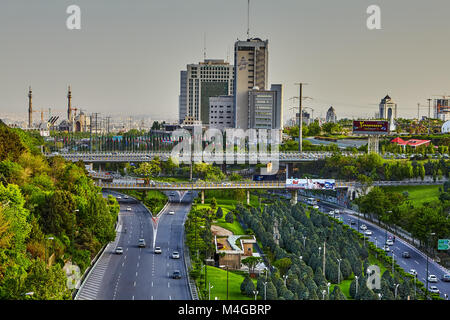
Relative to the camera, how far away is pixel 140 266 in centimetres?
2759

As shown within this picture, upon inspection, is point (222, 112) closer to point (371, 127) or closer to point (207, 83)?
point (207, 83)

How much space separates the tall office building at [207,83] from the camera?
5084 inches

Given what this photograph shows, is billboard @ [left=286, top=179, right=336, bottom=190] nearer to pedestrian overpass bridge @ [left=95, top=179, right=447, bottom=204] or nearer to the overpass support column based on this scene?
pedestrian overpass bridge @ [left=95, top=179, right=447, bottom=204]

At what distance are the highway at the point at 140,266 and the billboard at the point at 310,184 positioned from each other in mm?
10017

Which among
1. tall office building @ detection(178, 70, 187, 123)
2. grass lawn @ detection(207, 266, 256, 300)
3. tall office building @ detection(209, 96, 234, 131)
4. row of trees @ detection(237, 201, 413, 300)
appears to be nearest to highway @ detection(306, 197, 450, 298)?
row of trees @ detection(237, 201, 413, 300)

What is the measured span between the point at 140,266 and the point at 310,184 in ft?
80.3

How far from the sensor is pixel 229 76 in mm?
129625

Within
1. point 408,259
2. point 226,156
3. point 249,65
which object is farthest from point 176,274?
point 249,65

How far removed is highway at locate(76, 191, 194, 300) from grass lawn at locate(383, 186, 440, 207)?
17705 mm

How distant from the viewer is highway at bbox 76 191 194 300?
2275 centimetres

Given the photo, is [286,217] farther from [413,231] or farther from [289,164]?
[289,164]
